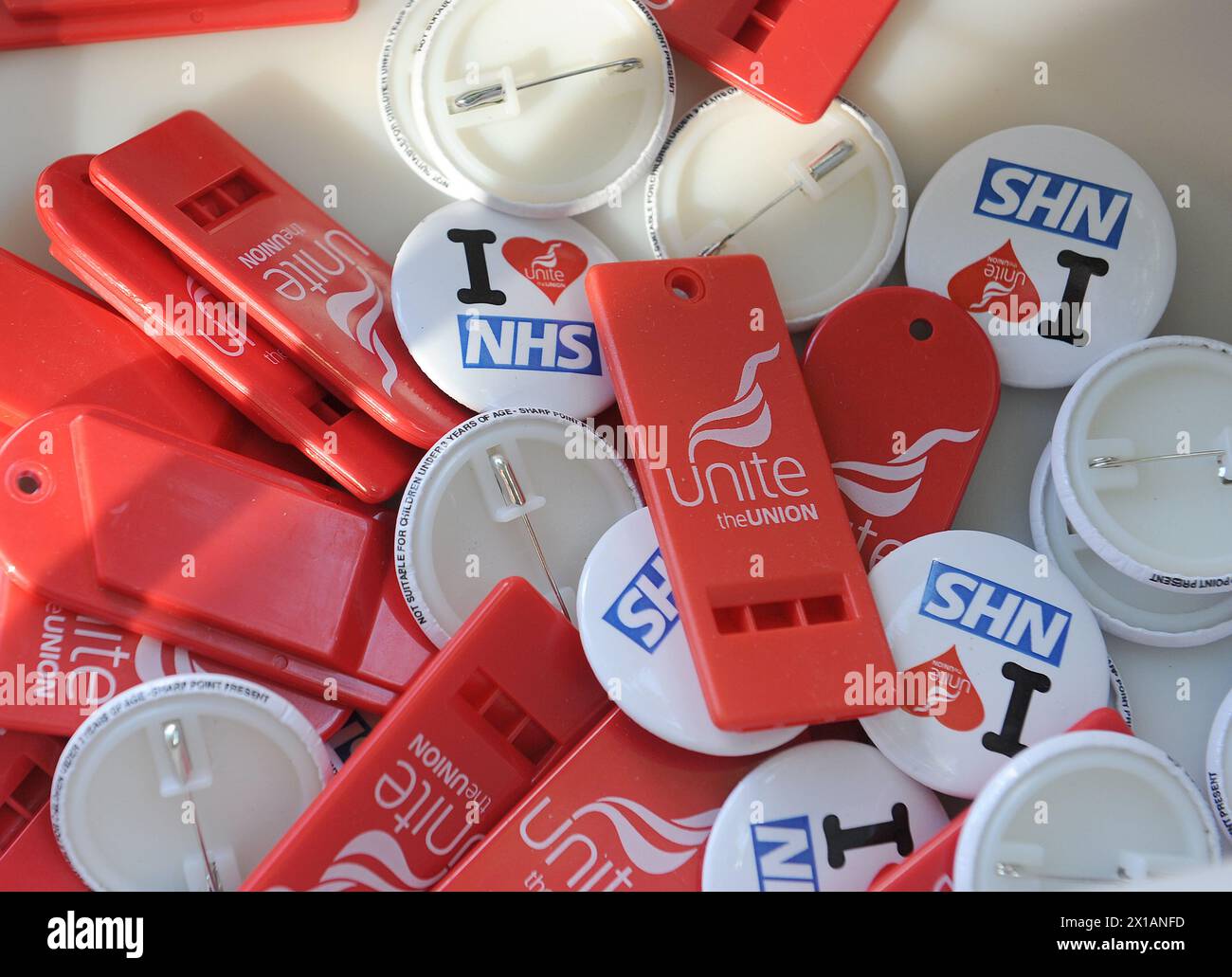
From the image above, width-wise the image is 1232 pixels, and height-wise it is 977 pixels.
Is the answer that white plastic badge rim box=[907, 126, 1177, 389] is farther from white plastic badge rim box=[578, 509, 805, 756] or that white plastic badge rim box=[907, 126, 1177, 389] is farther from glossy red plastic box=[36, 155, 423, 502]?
glossy red plastic box=[36, 155, 423, 502]

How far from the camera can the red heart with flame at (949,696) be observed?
2.00 m

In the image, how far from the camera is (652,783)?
77.3 inches

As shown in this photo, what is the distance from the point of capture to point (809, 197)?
93.6 inches

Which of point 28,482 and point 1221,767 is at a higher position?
point 28,482

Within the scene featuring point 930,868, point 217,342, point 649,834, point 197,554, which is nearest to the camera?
point 930,868

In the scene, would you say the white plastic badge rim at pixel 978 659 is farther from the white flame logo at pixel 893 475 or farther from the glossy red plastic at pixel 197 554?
the glossy red plastic at pixel 197 554

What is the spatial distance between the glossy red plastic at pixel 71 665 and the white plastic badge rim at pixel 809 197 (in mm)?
1106

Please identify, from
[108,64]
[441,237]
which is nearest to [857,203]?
[441,237]

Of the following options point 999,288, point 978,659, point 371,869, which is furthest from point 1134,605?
point 371,869

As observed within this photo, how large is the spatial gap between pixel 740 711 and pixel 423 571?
597 mm

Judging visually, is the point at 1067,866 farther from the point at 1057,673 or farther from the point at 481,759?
the point at 481,759

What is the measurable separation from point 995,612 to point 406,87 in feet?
4.90

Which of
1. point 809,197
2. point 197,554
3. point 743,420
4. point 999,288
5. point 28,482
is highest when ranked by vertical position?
point 809,197

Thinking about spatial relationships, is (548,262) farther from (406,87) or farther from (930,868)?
(930,868)
